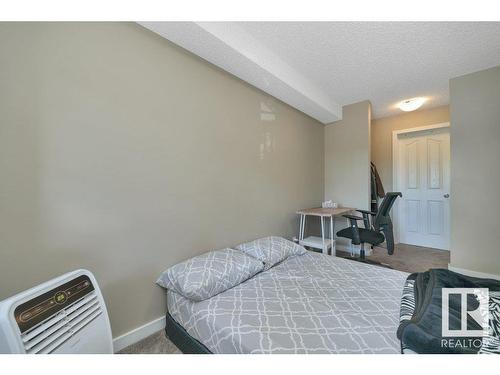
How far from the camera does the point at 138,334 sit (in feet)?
4.92

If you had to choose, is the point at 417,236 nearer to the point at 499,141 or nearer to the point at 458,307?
the point at 499,141

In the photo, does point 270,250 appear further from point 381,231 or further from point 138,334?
point 381,231

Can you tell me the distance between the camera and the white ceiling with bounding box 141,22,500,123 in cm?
173

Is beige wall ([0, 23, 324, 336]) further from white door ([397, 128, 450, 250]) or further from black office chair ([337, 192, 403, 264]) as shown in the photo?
white door ([397, 128, 450, 250])

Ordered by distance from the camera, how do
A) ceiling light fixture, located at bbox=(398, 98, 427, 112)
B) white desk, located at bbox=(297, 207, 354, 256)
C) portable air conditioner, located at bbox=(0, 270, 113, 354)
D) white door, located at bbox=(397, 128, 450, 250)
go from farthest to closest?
white door, located at bbox=(397, 128, 450, 250), ceiling light fixture, located at bbox=(398, 98, 427, 112), white desk, located at bbox=(297, 207, 354, 256), portable air conditioner, located at bbox=(0, 270, 113, 354)

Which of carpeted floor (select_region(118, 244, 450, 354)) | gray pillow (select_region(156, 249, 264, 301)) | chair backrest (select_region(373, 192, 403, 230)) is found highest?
chair backrest (select_region(373, 192, 403, 230))

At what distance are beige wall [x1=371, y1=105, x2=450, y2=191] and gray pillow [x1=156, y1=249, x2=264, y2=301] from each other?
3.56m

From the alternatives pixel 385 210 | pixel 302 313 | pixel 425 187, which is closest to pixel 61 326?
pixel 302 313

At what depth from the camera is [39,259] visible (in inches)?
44.8

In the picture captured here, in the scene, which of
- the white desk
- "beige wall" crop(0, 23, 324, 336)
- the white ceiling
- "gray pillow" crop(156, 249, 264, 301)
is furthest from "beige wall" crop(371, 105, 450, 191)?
"gray pillow" crop(156, 249, 264, 301)

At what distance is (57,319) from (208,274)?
0.78 meters

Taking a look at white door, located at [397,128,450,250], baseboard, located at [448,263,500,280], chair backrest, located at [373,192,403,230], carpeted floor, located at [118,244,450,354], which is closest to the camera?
baseboard, located at [448,263,500,280]
